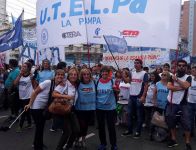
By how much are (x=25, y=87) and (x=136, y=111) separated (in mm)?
2601

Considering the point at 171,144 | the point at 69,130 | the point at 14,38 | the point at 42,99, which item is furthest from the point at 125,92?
the point at 14,38

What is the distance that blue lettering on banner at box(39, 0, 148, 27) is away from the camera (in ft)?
23.7

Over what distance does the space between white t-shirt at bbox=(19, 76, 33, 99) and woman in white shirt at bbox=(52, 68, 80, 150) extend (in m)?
2.24

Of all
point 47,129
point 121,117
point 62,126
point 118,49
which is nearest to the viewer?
point 62,126

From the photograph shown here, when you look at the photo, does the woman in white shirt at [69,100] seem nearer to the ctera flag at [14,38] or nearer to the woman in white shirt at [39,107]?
the woman in white shirt at [39,107]

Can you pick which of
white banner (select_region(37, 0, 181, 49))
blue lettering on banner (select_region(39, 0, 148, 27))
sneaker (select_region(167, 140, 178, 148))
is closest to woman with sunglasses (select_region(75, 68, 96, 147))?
white banner (select_region(37, 0, 181, 49))

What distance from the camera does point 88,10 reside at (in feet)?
25.1

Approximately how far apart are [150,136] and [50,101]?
269 centimetres

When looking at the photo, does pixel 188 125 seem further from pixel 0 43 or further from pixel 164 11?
pixel 0 43

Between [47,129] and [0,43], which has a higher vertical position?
[0,43]

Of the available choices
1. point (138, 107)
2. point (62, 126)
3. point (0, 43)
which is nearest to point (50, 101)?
point (62, 126)

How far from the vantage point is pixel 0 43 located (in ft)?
38.5

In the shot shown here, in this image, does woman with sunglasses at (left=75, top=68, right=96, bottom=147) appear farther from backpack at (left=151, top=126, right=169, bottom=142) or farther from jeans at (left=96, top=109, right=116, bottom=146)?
backpack at (left=151, top=126, right=169, bottom=142)

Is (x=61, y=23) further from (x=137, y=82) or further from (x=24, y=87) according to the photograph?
(x=137, y=82)
